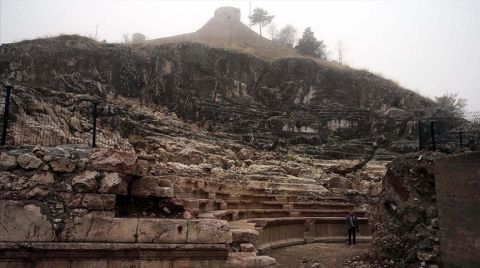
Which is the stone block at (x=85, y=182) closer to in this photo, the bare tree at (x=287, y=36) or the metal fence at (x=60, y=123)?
the metal fence at (x=60, y=123)

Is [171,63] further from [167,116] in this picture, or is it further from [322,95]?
[322,95]

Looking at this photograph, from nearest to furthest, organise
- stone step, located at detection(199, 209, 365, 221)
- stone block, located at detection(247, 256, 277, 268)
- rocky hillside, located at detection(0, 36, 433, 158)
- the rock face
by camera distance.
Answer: stone block, located at detection(247, 256, 277, 268)
the rock face
stone step, located at detection(199, 209, 365, 221)
rocky hillside, located at detection(0, 36, 433, 158)

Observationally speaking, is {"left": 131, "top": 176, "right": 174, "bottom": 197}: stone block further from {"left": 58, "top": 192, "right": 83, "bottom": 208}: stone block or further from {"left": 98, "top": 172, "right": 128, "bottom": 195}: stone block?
{"left": 58, "top": 192, "right": 83, "bottom": 208}: stone block

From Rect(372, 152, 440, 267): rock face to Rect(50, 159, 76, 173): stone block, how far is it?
7668 millimetres

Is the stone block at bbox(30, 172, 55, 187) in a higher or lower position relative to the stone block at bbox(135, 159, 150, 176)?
lower

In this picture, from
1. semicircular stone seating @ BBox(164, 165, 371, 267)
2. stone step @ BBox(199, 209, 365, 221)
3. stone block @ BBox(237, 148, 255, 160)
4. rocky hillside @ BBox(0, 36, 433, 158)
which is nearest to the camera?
stone step @ BBox(199, 209, 365, 221)

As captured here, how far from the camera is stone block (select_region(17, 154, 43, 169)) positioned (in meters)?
4.79

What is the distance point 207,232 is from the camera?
505 cm

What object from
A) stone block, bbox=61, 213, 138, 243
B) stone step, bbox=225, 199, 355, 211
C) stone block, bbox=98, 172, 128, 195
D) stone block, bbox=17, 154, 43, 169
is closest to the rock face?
stone step, bbox=225, 199, 355, 211

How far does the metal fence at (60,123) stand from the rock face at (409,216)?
7843mm

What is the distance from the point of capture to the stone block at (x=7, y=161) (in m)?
4.74

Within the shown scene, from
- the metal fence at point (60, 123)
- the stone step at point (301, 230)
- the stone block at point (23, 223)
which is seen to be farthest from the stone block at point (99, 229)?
the stone step at point (301, 230)

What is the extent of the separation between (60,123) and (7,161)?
11.5m

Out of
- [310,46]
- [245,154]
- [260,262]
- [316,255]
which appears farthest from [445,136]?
[310,46]
